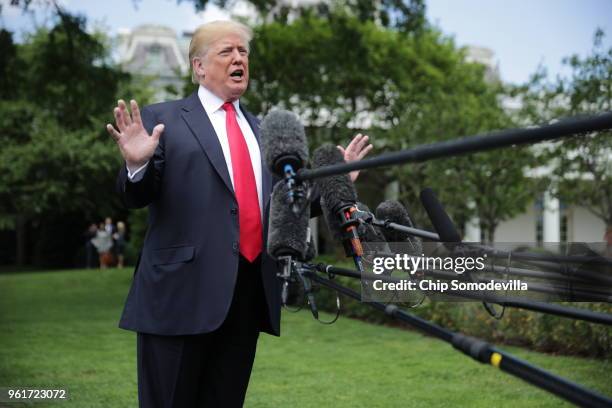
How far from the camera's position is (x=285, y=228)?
2486mm

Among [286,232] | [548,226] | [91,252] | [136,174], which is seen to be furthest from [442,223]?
[548,226]

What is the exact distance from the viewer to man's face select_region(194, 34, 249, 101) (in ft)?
10.3

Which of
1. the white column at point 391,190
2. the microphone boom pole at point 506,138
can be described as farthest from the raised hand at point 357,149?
the white column at point 391,190

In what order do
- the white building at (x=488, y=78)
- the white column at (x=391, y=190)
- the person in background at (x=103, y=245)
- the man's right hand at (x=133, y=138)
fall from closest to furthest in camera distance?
the man's right hand at (x=133, y=138) → the person in background at (x=103, y=245) → the white column at (x=391, y=190) → the white building at (x=488, y=78)

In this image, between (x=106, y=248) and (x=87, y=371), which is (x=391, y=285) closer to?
(x=87, y=371)

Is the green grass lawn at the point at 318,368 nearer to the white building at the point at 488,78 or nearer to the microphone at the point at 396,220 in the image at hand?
the microphone at the point at 396,220

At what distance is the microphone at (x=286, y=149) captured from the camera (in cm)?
245

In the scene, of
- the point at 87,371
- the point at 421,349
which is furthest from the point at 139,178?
the point at 421,349

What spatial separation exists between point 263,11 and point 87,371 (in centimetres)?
902

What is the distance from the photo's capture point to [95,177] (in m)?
29.4

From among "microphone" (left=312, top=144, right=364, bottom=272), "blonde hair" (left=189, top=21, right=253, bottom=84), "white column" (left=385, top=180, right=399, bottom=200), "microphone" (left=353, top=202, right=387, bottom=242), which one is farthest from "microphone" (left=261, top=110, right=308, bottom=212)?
"white column" (left=385, top=180, right=399, bottom=200)

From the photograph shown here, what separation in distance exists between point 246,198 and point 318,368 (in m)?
5.47

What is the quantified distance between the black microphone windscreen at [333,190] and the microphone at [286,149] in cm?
22

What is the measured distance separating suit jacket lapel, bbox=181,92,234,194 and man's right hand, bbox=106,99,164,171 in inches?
13.0
